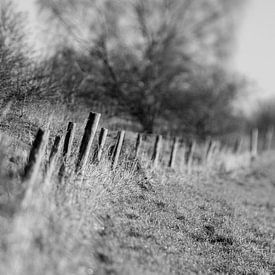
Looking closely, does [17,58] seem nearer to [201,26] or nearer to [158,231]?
[158,231]

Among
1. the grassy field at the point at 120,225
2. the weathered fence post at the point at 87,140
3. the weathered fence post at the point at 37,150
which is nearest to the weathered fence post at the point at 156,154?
the grassy field at the point at 120,225

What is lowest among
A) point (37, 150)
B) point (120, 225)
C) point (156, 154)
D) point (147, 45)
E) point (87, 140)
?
point (120, 225)

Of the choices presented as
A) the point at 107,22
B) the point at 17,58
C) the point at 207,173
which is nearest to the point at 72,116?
the point at 17,58

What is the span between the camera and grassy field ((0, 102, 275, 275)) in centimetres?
320

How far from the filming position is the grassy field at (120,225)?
10.5 feet

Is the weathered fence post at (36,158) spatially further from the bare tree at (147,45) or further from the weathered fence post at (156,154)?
the bare tree at (147,45)

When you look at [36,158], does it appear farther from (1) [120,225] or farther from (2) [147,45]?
(2) [147,45]

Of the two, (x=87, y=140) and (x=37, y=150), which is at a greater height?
(x=87, y=140)

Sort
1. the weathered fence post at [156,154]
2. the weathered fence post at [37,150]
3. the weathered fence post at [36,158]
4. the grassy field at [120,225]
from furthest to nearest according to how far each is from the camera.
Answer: the weathered fence post at [156,154] → the weathered fence post at [37,150] → the weathered fence post at [36,158] → the grassy field at [120,225]

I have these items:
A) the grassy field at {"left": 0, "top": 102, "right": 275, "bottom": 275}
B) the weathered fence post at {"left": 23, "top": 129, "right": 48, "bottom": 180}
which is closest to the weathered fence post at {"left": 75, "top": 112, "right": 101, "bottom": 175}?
the grassy field at {"left": 0, "top": 102, "right": 275, "bottom": 275}

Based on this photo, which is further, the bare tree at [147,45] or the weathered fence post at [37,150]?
the bare tree at [147,45]

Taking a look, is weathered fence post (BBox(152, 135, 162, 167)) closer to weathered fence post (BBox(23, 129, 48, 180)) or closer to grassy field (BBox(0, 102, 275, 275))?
grassy field (BBox(0, 102, 275, 275))

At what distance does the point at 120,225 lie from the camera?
447 centimetres

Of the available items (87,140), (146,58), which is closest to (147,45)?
(146,58)
